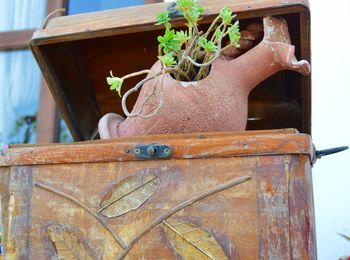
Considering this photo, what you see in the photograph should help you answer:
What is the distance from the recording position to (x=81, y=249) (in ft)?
2.92

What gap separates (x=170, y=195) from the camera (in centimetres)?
86

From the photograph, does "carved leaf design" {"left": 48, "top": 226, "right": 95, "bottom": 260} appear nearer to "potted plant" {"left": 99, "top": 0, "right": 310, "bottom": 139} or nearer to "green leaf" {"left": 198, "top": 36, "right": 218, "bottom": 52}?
"potted plant" {"left": 99, "top": 0, "right": 310, "bottom": 139}

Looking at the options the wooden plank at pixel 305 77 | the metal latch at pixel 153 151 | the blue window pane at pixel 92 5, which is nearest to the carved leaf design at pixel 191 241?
the metal latch at pixel 153 151

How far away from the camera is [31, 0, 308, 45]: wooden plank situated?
1000 mm

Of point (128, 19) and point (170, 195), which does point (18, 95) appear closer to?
point (128, 19)

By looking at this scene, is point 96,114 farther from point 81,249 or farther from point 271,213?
point 271,213

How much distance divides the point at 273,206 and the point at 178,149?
193 mm

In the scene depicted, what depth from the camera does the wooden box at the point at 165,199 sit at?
0.81 metres

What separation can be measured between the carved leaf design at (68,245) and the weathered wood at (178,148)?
0.44 feet

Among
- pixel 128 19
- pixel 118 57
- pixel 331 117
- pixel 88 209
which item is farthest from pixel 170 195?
pixel 331 117

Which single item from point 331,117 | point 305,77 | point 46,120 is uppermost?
point 46,120

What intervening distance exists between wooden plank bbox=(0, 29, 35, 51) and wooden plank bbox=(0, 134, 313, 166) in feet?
4.35

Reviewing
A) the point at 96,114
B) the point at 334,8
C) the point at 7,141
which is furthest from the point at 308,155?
the point at 7,141

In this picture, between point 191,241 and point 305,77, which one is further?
point 305,77
